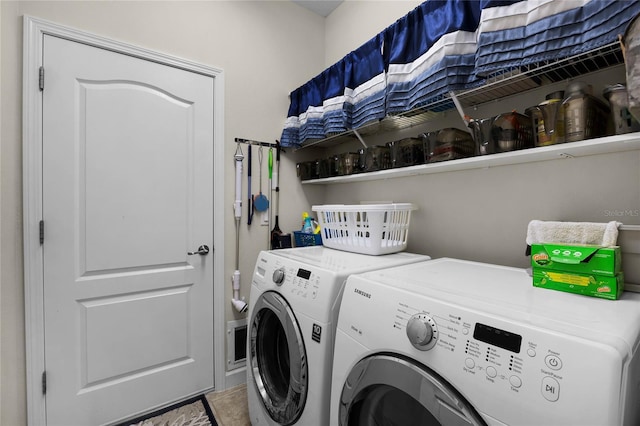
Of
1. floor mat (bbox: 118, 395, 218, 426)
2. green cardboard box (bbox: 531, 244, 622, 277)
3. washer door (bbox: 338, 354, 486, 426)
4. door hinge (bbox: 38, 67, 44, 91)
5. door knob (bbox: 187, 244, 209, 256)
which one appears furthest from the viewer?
door knob (bbox: 187, 244, 209, 256)

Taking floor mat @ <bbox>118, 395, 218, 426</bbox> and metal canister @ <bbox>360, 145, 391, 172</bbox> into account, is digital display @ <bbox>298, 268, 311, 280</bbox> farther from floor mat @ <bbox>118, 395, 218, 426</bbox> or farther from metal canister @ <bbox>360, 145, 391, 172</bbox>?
floor mat @ <bbox>118, 395, 218, 426</bbox>

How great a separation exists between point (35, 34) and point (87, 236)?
3.38 feet

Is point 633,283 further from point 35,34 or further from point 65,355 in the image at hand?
point 35,34

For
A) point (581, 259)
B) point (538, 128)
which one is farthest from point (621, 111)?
point (581, 259)

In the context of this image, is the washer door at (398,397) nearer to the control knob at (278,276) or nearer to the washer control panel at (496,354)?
the washer control panel at (496,354)

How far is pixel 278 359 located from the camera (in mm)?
1439

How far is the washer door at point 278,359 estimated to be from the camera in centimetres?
112

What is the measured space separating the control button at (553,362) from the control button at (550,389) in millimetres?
21

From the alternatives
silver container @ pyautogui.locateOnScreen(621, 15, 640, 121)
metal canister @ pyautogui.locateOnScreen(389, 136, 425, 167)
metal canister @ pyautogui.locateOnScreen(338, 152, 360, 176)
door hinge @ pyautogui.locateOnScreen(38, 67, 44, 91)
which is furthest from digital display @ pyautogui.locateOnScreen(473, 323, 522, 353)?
door hinge @ pyautogui.locateOnScreen(38, 67, 44, 91)

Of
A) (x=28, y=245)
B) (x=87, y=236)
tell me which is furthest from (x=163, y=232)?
(x=28, y=245)

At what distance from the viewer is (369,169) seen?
1.74 meters

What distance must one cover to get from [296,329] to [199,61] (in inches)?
70.0

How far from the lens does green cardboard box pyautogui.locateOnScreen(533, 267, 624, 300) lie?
81 cm

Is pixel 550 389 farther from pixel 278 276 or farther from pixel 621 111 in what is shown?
pixel 278 276
